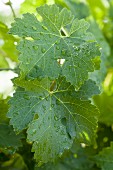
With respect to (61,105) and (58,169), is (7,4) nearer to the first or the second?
(61,105)

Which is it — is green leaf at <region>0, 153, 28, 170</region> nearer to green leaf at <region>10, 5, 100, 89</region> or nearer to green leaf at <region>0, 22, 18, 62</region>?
green leaf at <region>0, 22, 18, 62</region>

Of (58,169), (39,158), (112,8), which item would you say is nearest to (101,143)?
(58,169)

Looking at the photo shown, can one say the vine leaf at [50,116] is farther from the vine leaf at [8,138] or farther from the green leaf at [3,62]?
the green leaf at [3,62]

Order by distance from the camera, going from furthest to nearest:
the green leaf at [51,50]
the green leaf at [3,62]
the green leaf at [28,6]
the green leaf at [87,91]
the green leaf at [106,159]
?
the green leaf at [3,62] < the green leaf at [28,6] < the green leaf at [106,159] < the green leaf at [87,91] < the green leaf at [51,50]

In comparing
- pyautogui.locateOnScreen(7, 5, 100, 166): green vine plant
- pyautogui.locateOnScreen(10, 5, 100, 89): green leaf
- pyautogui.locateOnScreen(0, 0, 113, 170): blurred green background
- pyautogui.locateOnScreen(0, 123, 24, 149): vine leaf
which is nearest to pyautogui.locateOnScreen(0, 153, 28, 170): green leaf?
pyautogui.locateOnScreen(0, 0, 113, 170): blurred green background

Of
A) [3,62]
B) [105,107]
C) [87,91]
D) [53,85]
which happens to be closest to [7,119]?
[53,85]

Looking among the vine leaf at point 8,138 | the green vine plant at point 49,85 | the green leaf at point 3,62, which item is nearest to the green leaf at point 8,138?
the vine leaf at point 8,138
